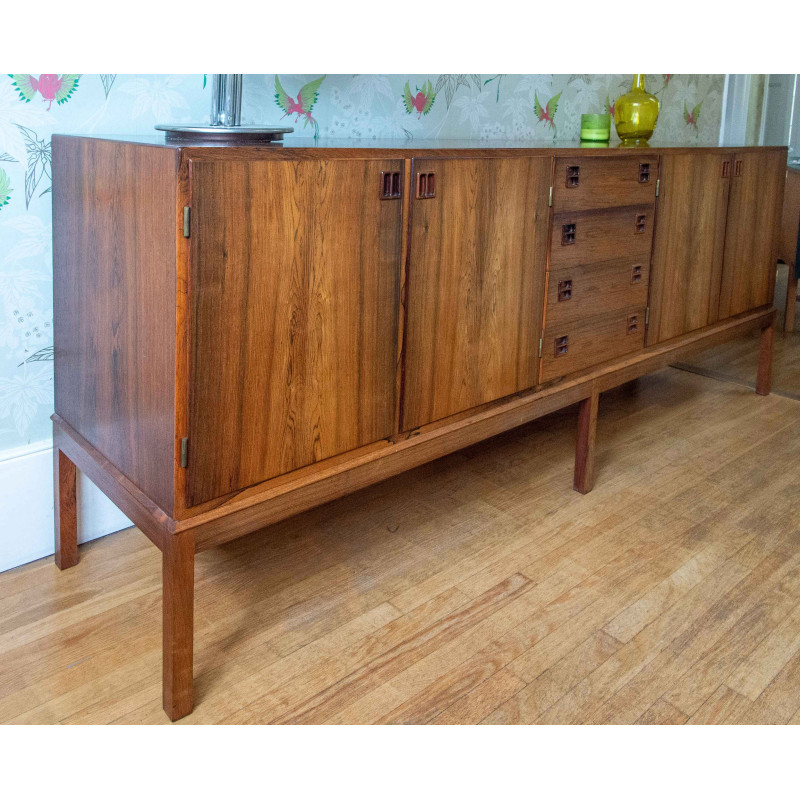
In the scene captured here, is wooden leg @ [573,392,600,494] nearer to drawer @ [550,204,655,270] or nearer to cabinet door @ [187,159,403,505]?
drawer @ [550,204,655,270]

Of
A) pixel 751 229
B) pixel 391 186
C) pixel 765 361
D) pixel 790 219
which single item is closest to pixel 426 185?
pixel 391 186

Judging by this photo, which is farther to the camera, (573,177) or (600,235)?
(600,235)

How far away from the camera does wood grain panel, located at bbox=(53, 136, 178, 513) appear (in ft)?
3.73

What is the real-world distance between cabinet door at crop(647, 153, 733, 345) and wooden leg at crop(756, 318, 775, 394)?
1.55 ft

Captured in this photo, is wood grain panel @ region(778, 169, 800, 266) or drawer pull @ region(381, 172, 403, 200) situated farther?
wood grain panel @ region(778, 169, 800, 266)

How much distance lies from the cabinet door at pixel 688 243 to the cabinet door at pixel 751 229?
0.06 m

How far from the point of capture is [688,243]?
7.16ft

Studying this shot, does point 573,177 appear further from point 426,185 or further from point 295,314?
point 295,314

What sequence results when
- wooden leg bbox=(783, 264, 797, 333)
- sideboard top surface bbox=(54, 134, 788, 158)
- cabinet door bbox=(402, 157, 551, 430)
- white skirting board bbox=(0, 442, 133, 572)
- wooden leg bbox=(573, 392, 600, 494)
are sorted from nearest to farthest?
sideboard top surface bbox=(54, 134, 788, 158)
cabinet door bbox=(402, 157, 551, 430)
white skirting board bbox=(0, 442, 133, 572)
wooden leg bbox=(573, 392, 600, 494)
wooden leg bbox=(783, 264, 797, 333)

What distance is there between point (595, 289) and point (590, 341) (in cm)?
12

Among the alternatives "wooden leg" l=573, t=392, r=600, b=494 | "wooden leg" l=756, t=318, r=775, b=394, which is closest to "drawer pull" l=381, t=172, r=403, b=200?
"wooden leg" l=573, t=392, r=600, b=494

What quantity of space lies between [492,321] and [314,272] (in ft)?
1.60

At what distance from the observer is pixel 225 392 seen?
118 cm
